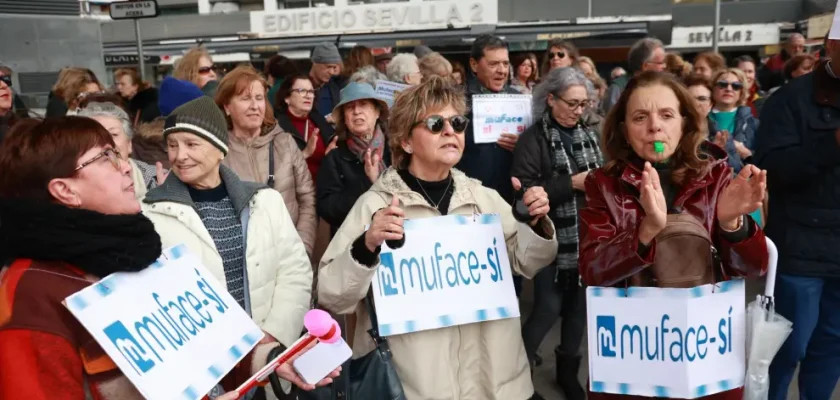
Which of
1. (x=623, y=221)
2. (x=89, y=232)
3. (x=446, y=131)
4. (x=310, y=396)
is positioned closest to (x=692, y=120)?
(x=623, y=221)

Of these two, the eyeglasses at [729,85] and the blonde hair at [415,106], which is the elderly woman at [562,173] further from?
the eyeglasses at [729,85]

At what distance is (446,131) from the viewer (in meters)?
2.86

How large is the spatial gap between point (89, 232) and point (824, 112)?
3.08 metres

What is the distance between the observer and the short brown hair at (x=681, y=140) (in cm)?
251

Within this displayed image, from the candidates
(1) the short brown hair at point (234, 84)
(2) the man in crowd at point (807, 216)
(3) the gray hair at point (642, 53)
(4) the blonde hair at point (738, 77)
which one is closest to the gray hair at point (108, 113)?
(1) the short brown hair at point (234, 84)

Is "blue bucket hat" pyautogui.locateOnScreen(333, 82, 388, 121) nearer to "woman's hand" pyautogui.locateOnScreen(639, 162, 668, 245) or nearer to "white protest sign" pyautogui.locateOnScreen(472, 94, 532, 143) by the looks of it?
"white protest sign" pyautogui.locateOnScreen(472, 94, 532, 143)

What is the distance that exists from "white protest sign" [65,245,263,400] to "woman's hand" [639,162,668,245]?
1.33 m

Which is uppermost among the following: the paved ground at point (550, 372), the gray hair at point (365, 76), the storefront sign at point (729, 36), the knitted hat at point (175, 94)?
the storefront sign at point (729, 36)

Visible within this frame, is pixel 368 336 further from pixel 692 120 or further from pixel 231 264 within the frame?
pixel 692 120

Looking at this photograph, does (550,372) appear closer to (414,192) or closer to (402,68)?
(414,192)

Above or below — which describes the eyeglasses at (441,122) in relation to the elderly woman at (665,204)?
above

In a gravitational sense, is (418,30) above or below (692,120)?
above

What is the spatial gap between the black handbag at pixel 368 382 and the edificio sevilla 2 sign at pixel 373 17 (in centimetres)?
2525

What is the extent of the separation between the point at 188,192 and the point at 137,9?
6023mm
